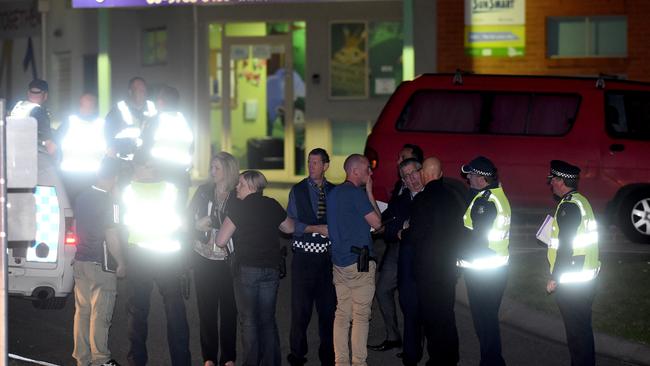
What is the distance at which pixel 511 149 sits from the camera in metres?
18.2

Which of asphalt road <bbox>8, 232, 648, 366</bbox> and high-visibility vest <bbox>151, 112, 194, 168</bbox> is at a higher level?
high-visibility vest <bbox>151, 112, 194, 168</bbox>

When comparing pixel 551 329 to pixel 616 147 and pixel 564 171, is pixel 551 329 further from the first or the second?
pixel 616 147

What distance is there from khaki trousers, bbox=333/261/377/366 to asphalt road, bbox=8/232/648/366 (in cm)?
72

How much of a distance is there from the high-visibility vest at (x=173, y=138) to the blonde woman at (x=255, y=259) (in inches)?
104

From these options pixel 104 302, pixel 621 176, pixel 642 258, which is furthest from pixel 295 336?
pixel 621 176

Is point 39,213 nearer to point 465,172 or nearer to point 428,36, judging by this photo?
point 465,172

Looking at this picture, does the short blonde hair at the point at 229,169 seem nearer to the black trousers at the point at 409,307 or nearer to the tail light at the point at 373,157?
the black trousers at the point at 409,307

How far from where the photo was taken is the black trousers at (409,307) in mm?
12164

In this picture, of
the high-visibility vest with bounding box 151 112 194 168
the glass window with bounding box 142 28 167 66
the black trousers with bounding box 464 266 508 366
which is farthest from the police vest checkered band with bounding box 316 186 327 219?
the glass window with bounding box 142 28 167 66

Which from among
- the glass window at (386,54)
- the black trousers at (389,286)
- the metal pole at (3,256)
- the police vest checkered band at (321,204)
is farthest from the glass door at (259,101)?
the metal pole at (3,256)

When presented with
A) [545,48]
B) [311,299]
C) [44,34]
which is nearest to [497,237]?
[311,299]

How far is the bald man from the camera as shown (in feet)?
38.2

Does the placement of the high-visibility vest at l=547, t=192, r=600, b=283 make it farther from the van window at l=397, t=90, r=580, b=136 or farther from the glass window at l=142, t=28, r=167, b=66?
the glass window at l=142, t=28, r=167, b=66

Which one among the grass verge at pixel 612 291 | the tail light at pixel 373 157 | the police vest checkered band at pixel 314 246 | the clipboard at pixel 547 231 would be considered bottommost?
the grass verge at pixel 612 291
